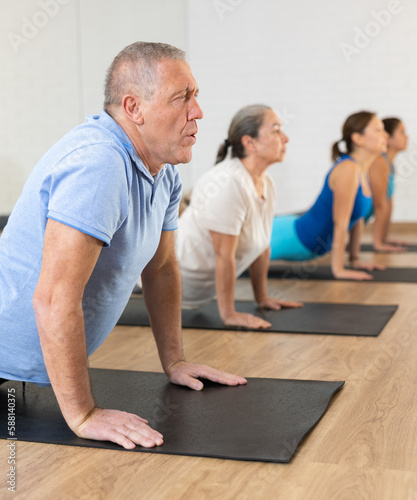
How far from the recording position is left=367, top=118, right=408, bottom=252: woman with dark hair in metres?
4.88

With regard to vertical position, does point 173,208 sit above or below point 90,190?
below

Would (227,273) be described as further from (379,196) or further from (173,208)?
(379,196)

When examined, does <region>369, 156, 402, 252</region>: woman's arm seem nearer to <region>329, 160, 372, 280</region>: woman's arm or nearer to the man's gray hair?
<region>329, 160, 372, 280</region>: woman's arm

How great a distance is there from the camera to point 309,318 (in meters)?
2.69

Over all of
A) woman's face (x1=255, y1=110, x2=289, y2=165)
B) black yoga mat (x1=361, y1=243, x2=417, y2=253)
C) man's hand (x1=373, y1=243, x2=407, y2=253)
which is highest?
woman's face (x1=255, y1=110, x2=289, y2=165)

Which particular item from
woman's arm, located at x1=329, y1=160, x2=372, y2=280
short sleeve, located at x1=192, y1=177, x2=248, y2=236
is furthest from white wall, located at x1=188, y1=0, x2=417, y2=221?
short sleeve, located at x1=192, y1=177, x2=248, y2=236

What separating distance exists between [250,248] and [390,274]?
139cm

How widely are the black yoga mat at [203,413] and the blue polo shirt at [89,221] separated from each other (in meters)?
0.15

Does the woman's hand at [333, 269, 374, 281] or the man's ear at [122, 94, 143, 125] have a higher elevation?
the man's ear at [122, 94, 143, 125]

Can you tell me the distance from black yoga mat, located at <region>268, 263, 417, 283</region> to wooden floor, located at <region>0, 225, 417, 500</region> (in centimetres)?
150

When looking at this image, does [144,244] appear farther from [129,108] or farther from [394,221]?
[394,221]

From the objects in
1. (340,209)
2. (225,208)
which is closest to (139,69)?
(225,208)

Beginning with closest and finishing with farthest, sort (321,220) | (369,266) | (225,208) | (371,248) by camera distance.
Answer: (225,208) → (321,220) → (369,266) → (371,248)

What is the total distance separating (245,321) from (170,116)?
127cm
